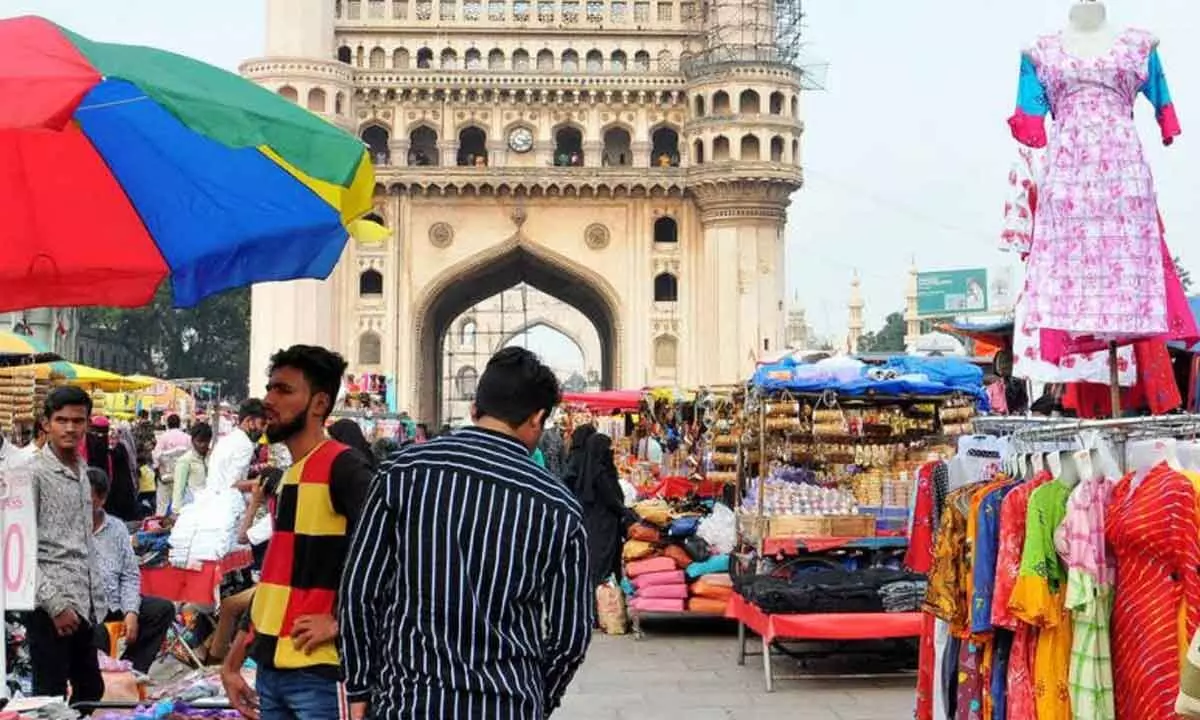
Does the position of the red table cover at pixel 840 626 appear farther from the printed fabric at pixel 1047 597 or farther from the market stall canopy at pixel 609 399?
the market stall canopy at pixel 609 399

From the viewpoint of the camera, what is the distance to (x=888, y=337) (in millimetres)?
86062

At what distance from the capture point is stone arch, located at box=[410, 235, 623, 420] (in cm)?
3362

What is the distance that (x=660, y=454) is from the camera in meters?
21.0

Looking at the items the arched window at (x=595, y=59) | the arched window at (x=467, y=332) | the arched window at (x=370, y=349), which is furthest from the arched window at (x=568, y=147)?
the arched window at (x=467, y=332)

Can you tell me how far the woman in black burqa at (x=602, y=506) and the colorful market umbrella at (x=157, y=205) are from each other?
238 inches

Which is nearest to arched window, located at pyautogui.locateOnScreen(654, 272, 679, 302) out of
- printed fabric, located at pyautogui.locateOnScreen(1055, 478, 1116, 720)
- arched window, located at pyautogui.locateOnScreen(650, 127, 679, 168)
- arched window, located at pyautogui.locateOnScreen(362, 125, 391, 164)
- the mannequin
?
arched window, located at pyautogui.locateOnScreen(650, 127, 679, 168)

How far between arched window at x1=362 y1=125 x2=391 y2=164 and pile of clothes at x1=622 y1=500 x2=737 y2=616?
25.4 metres

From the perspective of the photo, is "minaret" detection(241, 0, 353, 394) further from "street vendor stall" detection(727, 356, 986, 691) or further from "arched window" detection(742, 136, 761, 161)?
"street vendor stall" detection(727, 356, 986, 691)

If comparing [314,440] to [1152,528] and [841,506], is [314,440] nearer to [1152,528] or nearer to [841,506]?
[1152,528]

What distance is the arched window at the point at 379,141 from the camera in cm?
3425

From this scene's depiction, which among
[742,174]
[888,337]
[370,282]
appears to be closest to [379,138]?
[370,282]

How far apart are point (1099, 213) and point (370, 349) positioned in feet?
95.7

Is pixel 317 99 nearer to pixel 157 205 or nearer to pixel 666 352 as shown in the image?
pixel 666 352

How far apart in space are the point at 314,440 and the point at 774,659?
552cm
